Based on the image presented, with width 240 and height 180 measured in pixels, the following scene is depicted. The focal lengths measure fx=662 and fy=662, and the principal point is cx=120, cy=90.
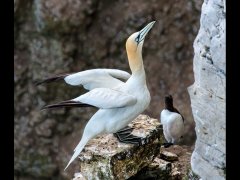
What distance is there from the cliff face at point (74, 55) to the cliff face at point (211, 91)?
4.20 metres

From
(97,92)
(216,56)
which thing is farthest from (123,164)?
(216,56)

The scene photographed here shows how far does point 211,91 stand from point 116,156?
892 millimetres

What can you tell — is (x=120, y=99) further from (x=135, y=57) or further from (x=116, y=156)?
(x=116, y=156)

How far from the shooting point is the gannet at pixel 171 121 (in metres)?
5.18

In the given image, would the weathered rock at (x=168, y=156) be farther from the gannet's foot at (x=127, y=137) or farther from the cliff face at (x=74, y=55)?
the cliff face at (x=74, y=55)

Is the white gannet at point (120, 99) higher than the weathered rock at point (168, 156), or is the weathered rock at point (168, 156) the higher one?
the white gannet at point (120, 99)

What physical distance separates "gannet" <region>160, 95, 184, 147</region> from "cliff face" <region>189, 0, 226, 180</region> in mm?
944

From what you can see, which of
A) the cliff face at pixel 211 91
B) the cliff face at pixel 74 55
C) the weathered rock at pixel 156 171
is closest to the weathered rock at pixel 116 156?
the weathered rock at pixel 156 171

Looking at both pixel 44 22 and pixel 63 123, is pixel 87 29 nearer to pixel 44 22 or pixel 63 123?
pixel 44 22

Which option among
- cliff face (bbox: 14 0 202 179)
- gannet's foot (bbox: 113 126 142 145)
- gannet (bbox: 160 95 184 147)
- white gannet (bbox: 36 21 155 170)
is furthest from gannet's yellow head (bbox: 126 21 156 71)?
cliff face (bbox: 14 0 202 179)

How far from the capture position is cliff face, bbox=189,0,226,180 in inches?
146

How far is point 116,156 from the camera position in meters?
4.45

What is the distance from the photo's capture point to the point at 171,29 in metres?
8.50

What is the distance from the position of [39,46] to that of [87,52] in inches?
25.5
